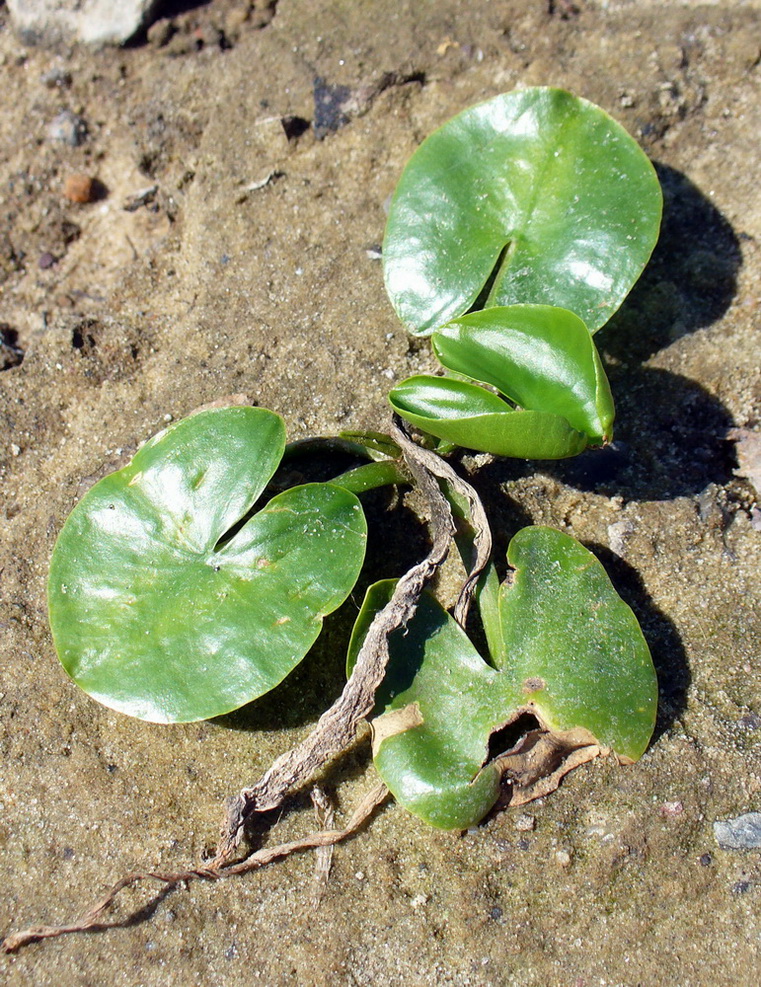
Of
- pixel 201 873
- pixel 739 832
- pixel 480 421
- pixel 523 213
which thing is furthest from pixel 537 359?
pixel 201 873

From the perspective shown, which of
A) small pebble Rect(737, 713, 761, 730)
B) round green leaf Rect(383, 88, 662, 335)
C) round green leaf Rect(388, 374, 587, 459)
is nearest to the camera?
round green leaf Rect(388, 374, 587, 459)

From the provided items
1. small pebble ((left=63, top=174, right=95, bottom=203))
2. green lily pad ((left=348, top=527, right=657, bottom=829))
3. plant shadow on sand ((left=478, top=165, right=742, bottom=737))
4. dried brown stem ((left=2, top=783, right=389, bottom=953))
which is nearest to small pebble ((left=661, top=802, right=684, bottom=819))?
green lily pad ((left=348, top=527, right=657, bottom=829))

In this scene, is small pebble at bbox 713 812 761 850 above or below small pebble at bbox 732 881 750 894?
above

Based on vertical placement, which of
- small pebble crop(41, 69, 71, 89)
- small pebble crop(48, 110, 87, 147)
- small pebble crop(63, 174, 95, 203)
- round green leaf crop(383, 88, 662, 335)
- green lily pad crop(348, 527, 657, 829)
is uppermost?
small pebble crop(41, 69, 71, 89)

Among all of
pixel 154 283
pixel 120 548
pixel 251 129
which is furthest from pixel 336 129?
pixel 120 548

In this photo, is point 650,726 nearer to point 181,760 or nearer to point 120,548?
point 181,760

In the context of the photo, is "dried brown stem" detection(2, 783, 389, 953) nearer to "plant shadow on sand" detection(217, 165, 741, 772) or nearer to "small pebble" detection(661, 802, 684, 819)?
"plant shadow on sand" detection(217, 165, 741, 772)

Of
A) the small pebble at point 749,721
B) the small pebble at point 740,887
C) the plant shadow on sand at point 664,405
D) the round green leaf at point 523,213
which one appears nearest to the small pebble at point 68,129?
the round green leaf at point 523,213
